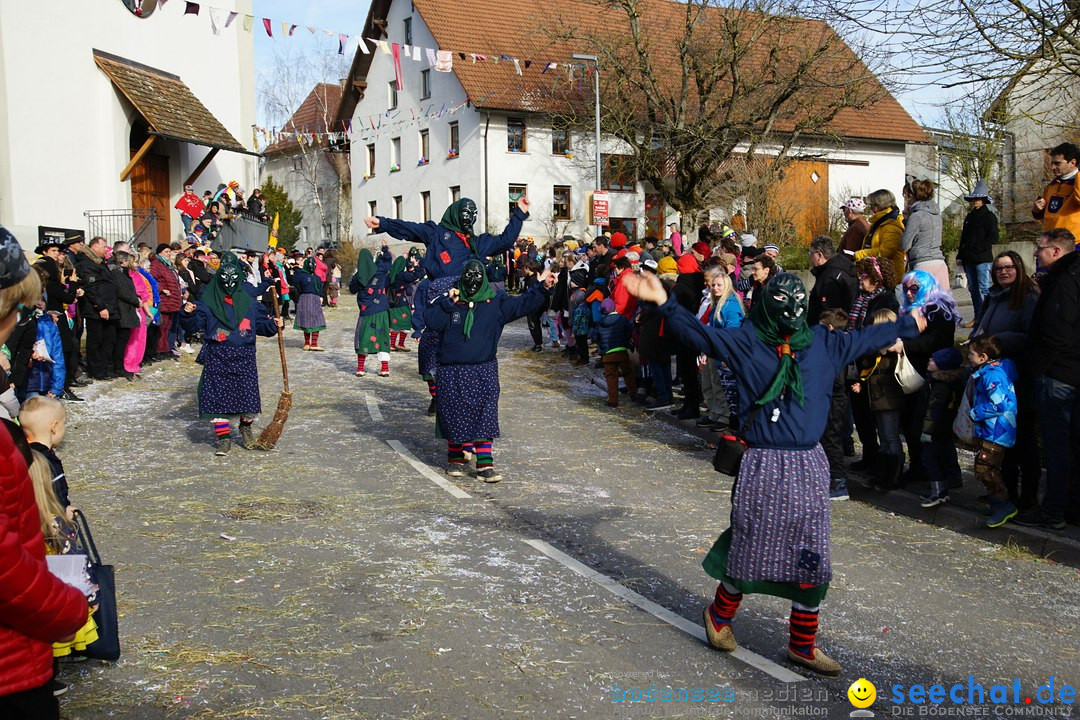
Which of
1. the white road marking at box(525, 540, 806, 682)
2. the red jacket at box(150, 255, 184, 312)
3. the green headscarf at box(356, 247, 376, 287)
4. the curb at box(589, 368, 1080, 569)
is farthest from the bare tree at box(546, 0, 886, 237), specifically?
the white road marking at box(525, 540, 806, 682)

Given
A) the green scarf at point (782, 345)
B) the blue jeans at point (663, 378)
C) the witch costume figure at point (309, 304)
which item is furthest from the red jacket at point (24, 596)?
the witch costume figure at point (309, 304)

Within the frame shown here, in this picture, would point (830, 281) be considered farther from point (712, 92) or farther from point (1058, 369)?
point (712, 92)

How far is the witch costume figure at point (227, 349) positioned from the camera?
10.3 m

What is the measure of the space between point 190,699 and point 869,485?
20.7 feet

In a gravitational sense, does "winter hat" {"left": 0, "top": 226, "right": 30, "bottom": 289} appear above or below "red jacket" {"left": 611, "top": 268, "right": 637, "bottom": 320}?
above

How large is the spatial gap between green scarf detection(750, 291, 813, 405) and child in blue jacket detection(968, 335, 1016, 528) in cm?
297

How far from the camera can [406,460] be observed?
33.1ft

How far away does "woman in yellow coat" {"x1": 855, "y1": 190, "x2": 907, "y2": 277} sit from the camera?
35.9ft

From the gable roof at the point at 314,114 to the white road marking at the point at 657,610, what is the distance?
53669 mm

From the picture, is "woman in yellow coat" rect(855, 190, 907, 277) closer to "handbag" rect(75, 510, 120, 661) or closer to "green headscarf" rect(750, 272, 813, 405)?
"green headscarf" rect(750, 272, 813, 405)

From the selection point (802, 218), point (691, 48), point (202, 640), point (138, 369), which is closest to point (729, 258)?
point (202, 640)

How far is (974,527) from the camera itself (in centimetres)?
779

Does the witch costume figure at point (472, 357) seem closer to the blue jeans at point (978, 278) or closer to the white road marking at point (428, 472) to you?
the white road marking at point (428, 472)

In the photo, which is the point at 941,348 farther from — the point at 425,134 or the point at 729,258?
the point at 425,134
